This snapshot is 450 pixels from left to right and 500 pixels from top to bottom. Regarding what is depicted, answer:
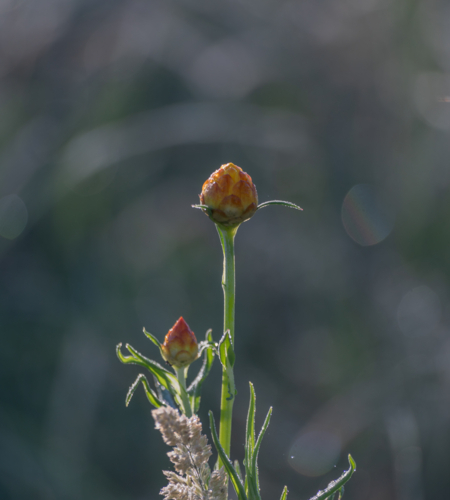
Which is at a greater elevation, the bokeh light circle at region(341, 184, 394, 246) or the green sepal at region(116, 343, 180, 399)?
the bokeh light circle at region(341, 184, 394, 246)

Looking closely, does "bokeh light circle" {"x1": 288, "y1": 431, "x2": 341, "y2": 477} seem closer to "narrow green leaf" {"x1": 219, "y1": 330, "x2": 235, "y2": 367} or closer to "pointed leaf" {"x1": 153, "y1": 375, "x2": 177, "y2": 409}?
"pointed leaf" {"x1": 153, "y1": 375, "x2": 177, "y2": 409}

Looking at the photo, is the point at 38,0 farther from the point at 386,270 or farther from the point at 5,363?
the point at 386,270

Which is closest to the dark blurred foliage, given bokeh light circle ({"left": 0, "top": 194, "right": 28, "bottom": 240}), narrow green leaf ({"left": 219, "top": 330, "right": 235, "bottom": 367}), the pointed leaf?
bokeh light circle ({"left": 0, "top": 194, "right": 28, "bottom": 240})

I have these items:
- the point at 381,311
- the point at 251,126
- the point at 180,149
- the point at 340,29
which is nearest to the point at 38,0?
the point at 180,149

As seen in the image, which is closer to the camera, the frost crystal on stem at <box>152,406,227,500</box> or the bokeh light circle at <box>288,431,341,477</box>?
the frost crystal on stem at <box>152,406,227,500</box>

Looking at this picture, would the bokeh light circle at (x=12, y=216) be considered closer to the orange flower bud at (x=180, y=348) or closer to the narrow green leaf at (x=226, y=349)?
the orange flower bud at (x=180, y=348)

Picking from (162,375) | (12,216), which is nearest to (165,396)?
(162,375)

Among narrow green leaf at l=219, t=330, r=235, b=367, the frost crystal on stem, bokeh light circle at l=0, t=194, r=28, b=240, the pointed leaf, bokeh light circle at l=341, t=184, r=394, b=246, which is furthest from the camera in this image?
bokeh light circle at l=341, t=184, r=394, b=246
